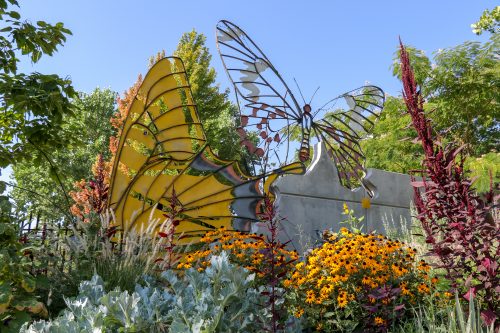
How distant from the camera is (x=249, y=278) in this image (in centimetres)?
248

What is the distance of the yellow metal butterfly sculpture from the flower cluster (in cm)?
259

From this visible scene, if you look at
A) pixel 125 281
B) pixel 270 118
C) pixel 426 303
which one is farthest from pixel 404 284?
pixel 270 118

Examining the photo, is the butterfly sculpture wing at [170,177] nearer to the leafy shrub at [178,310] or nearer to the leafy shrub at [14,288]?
the leafy shrub at [14,288]

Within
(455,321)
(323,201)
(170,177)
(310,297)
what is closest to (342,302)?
(310,297)

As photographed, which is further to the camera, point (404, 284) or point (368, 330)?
point (404, 284)

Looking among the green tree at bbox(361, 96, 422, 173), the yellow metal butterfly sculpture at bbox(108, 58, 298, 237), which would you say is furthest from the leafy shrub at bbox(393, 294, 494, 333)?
the green tree at bbox(361, 96, 422, 173)

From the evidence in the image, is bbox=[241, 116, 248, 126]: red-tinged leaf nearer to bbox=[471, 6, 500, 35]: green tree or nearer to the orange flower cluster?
the orange flower cluster

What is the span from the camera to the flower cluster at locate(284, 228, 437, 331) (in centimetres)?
330

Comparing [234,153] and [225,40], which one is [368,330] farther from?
[234,153]

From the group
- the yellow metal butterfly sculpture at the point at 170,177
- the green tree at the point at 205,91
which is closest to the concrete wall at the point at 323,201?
the yellow metal butterfly sculpture at the point at 170,177

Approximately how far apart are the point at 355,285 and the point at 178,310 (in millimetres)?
1730

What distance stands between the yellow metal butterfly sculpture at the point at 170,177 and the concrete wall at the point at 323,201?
62 centimetres

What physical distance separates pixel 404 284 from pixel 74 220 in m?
3.23

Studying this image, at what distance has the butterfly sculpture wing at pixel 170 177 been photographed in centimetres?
587
